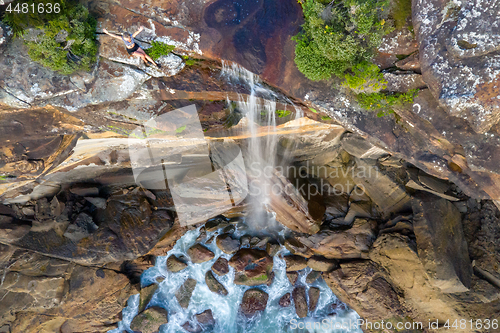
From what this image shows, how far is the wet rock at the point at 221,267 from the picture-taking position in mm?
14047

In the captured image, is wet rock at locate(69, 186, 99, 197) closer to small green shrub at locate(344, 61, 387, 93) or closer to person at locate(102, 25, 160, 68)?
person at locate(102, 25, 160, 68)

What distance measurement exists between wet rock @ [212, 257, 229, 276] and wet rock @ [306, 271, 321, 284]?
15.1ft

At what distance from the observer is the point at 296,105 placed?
773 cm

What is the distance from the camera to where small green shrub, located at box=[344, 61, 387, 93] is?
5.91 metres

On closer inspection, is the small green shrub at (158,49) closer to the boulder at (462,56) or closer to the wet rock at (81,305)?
the boulder at (462,56)

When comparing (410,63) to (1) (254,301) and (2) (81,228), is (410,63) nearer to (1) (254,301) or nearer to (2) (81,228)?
(1) (254,301)

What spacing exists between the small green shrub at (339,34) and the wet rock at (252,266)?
33.3ft

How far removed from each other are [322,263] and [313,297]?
270 cm

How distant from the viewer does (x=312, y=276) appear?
546 inches

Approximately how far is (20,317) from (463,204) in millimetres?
20318

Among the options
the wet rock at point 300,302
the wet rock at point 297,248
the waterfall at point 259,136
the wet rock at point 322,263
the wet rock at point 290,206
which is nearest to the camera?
the waterfall at point 259,136

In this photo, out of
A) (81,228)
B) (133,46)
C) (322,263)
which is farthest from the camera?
(322,263)

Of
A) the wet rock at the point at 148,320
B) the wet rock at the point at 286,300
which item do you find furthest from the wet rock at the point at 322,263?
the wet rock at the point at 148,320

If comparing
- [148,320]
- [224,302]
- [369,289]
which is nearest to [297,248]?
[369,289]
